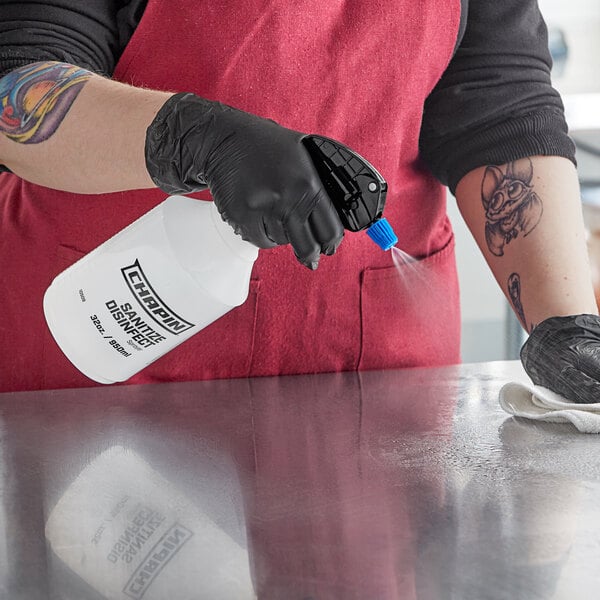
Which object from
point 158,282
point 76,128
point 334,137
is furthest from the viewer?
point 334,137

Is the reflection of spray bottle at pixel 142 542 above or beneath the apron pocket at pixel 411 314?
above

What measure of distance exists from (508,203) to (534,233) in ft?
0.18

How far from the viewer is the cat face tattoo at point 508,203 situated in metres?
1.17

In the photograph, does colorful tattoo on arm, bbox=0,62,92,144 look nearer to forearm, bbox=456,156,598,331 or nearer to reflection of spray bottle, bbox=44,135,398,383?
reflection of spray bottle, bbox=44,135,398,383

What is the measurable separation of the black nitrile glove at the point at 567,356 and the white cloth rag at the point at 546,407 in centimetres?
2

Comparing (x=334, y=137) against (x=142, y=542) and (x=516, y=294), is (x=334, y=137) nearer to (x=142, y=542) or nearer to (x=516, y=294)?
(x=516, y=294)

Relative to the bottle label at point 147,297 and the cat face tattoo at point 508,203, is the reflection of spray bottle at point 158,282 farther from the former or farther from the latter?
the cat face tattoo at point 508,203

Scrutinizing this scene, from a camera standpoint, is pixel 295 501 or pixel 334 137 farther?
pixel 334 137

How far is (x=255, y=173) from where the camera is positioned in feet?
2.35

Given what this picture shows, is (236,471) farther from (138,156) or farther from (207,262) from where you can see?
(138,156)

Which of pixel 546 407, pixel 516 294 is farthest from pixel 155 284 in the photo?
pixel 516 294

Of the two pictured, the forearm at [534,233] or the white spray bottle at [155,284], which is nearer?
the white spray bottle at [155,284]

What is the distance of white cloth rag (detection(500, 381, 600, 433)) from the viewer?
0.78m

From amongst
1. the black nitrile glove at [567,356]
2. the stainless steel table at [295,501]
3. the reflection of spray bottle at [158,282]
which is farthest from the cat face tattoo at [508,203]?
the reflection of spray bottle at [158,282]
